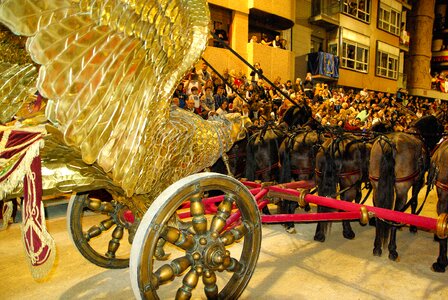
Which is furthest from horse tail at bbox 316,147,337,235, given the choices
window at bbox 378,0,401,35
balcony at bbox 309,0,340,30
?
window at bbox 378,0,401,35

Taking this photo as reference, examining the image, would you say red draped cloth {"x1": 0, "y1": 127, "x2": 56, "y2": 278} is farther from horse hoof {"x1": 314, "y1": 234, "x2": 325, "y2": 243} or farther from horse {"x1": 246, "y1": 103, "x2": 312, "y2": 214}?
horse {"x1": 246, "y1": 103, "x2": 312, "y2": 214}

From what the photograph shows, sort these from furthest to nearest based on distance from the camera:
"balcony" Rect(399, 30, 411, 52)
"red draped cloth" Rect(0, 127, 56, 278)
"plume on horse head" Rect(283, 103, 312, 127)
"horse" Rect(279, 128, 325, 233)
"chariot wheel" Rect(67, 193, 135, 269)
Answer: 1. "balcony" Rect(399, 30, 411, 52)
2. "plume on horse head" Rect(283, 103, 312, 127)
3. "horse" Rect(279, 128, 325, 233)
4. "chariot wheel" Rect(67, 193, 135, 269)
5. "red draped cloth" Rect(0, 127, 56, 278)

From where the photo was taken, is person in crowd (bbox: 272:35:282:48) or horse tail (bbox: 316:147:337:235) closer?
horse tail (bbox: 316:147:337:235)

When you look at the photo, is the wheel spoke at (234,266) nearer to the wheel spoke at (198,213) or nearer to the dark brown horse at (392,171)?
the wheel spoke at (198,213)

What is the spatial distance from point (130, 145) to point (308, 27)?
1645 cm

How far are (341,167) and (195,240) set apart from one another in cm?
241

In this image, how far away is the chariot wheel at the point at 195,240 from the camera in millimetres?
1642

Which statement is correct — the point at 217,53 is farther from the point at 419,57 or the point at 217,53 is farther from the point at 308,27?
the point at 419,57

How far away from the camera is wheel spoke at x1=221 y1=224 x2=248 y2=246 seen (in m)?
1.97

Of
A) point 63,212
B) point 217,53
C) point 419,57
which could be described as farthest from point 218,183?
point 419,57

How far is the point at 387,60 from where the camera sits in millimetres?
21016

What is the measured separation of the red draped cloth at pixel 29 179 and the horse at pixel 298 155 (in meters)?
3.10

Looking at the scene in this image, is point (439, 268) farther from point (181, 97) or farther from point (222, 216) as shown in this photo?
point (181, 97)

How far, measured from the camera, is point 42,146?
147 cm
